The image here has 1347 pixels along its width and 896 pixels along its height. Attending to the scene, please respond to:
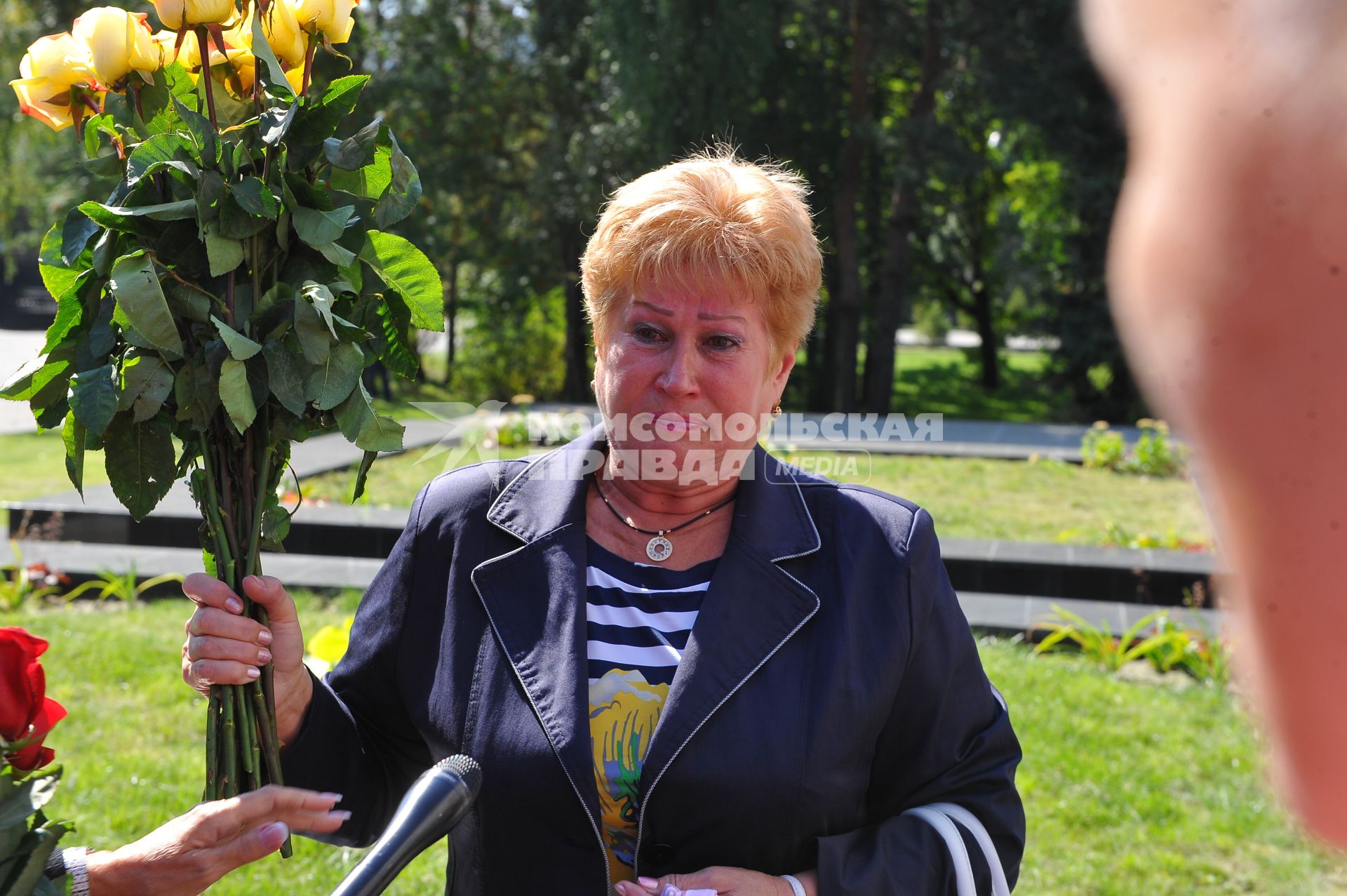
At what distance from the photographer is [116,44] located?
61.4 inches

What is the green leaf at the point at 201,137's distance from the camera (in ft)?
5.05

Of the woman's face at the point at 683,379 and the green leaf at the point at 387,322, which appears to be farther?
the woman's face at the point at 683,379

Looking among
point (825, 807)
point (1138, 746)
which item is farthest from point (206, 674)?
point (1138, 746)

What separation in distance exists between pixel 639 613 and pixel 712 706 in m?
0.27

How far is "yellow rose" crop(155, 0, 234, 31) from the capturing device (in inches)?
60.4

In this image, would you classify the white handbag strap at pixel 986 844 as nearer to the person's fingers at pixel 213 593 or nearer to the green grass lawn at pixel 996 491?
the person's fingers at pixel 213 593

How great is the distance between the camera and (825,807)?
1.98 m

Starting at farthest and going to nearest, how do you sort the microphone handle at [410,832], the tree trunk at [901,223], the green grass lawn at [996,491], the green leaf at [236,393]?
1. the tree trunk at [901,223]
2. the green grass lawn at [996,491]
3. the green leaf at [236,393]
4. the microphone handle at [410,832]

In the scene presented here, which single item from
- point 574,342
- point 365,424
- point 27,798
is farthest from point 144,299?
point 574,342

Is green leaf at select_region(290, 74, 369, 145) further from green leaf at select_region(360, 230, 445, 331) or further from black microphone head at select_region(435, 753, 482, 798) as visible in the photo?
black microphone head at select_region(435, 753, 482, 798)

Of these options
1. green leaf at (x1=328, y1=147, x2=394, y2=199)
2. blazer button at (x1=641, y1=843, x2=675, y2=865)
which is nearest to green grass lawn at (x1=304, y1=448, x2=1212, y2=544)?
blazer button at (x1=641, y1=843, x2=675, y2=865)

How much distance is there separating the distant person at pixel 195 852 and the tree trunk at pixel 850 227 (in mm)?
16380

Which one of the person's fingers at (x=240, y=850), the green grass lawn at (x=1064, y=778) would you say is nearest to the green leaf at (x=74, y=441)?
the person's fingers at (x=240, y=850)

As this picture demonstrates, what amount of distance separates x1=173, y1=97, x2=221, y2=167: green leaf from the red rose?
0.73 meters
